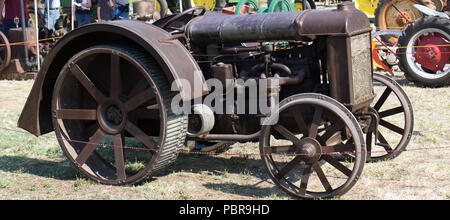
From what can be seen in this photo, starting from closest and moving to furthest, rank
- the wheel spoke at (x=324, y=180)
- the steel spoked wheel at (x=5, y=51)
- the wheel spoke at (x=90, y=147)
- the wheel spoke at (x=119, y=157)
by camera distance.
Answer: the wheel spoke at (x=324, y=180) < the wheel spoke at (x=119, y=157) < the wheel spoke at (x=90, y=147) < the steel spoked wheel at (x=5, y=51)

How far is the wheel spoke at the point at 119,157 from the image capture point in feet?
15.2

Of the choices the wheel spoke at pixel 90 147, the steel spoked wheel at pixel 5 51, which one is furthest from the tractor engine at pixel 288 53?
the steel spoked wheel at pixel 5 51

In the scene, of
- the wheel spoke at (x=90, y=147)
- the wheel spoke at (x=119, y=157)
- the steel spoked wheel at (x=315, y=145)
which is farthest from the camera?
the wheel spoke at (x=90, y=147)

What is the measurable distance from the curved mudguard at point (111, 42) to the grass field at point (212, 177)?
529 millimetres

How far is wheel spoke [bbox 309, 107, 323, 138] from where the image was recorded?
13.7 feet

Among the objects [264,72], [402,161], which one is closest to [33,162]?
[264,72]

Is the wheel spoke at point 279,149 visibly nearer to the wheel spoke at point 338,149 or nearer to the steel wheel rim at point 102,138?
the wheel spoke at point 338,149

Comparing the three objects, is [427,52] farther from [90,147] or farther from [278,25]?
[90,147]

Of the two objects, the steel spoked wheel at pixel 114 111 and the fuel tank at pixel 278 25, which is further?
the steel spoked wheel at pixel 114 111

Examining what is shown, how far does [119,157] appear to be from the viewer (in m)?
4.65

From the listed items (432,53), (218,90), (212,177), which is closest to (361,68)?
(218,90)

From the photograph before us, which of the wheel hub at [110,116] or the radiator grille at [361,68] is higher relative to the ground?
the radiator grille at [361,68]

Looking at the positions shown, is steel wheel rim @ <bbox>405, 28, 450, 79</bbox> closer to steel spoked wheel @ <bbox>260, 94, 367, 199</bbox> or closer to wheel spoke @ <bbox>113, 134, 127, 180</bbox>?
steel spoked wheel @ <bbox>260, 94, 367, 199</bbox>

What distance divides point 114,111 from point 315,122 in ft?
5.36
